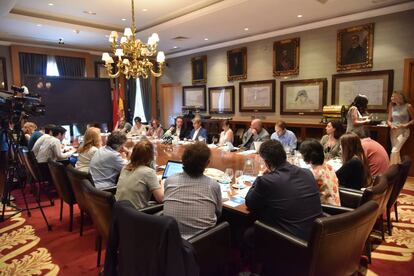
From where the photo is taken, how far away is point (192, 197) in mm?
1834

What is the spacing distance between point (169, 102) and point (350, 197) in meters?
8.07

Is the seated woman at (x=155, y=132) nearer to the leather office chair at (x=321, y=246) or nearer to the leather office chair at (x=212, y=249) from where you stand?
the leather office chair at (x=212, y=249)

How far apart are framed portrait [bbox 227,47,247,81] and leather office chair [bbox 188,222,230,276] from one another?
6.11 metres

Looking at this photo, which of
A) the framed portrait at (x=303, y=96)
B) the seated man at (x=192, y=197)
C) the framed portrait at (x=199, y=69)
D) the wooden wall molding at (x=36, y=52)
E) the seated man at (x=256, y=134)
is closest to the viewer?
the seated man at (x=192, y=197)

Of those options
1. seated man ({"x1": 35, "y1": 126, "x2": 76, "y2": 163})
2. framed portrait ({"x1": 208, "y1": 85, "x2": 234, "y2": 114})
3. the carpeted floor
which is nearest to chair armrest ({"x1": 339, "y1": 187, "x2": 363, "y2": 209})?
the carpeted floor

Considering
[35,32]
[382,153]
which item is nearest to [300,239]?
[382,153]

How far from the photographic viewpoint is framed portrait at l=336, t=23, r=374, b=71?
5.44 metres

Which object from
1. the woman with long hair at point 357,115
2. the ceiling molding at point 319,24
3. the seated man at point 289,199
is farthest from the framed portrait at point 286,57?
the seated man at point 289,199

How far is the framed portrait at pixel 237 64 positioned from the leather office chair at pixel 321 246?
241 inches

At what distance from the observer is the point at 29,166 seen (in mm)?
4027

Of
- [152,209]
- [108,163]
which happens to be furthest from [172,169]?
[152,209]

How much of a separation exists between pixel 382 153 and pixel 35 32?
7.25m

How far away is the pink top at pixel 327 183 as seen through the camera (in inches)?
89.1

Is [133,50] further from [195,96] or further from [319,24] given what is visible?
[195,96]
